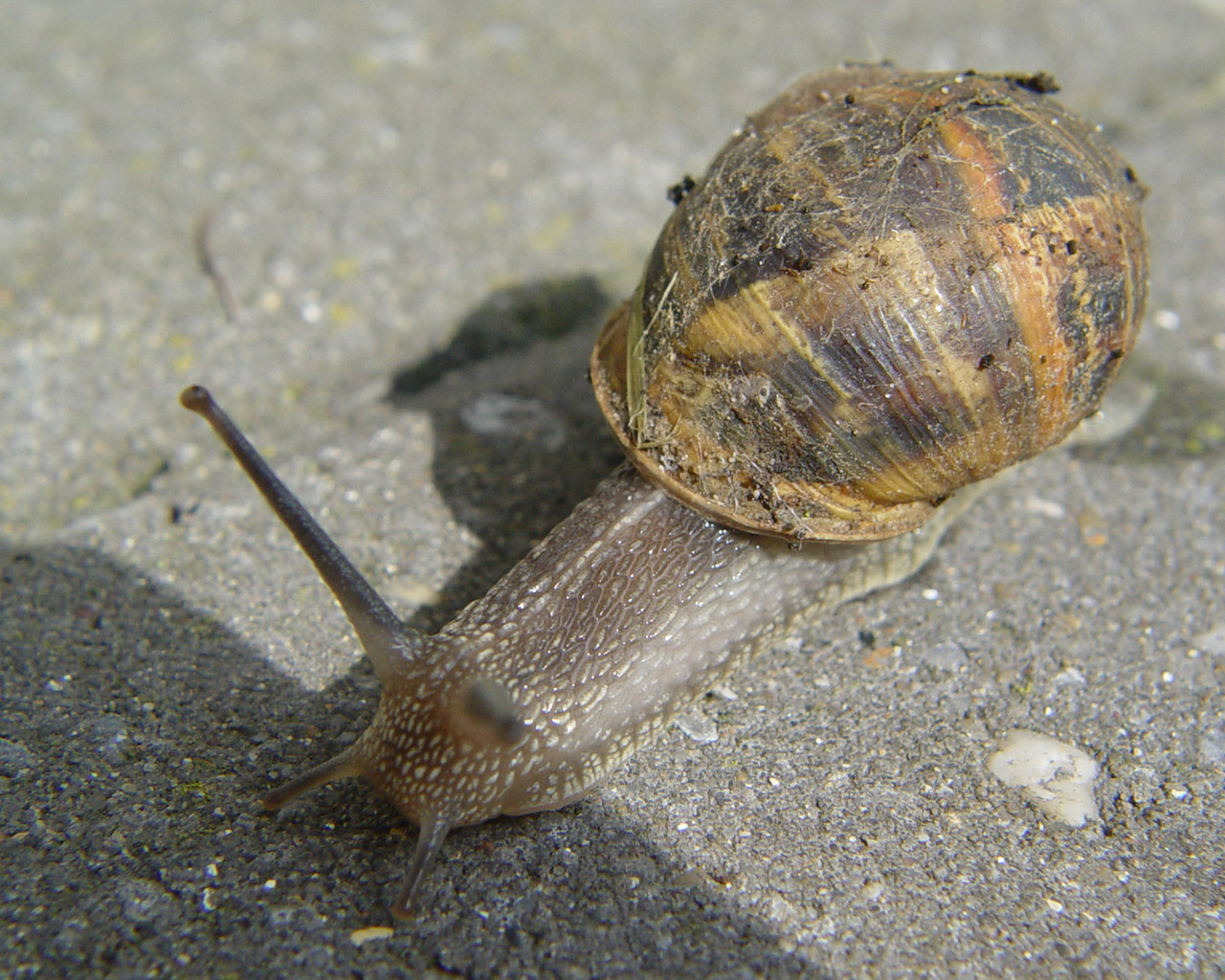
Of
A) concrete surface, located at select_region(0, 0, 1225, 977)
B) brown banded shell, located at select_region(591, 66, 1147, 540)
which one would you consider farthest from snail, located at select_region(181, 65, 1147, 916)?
concrete surface, located at select_region(0, 0, 1225, 977)

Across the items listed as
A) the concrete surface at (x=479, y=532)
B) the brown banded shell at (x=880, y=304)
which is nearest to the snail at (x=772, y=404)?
the brown banded shell at (x=880, y=304)

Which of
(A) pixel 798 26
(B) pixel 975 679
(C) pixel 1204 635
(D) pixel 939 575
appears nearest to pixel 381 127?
(A) pixel 798 26

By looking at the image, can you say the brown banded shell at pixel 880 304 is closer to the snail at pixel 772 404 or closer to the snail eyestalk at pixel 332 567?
the snail at pixel 772 404

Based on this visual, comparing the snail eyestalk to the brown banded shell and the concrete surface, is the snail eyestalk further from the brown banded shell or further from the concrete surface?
the brown banded shell

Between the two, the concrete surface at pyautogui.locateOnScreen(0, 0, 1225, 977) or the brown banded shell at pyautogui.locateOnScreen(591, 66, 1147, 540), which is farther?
the brown banded shell at pyautogui.locateOnScreen(591, 66, 1147, 540)

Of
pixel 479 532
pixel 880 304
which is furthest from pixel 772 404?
pixel 479 532
